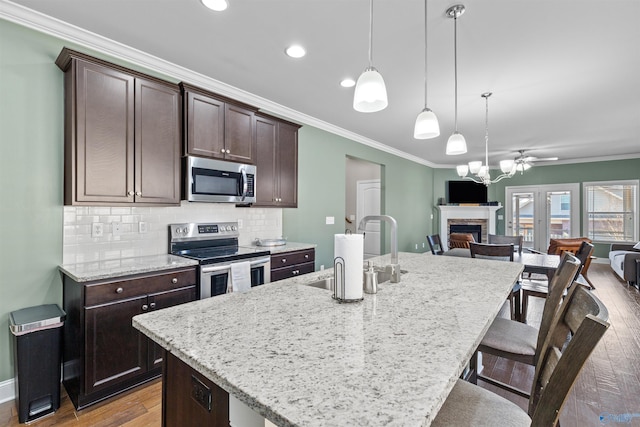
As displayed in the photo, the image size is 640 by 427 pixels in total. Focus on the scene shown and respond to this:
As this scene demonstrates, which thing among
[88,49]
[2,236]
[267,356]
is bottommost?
[267,356]

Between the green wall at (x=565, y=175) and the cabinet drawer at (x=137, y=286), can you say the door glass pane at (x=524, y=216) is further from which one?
the cabinet drawer at (x=137, y=286)

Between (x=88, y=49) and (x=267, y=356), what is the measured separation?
9.38 ft

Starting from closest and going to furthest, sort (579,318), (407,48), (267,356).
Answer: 1. (267,356)
2. (579,318)
3. (407,48)

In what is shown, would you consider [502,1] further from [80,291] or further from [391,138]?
[391,138]

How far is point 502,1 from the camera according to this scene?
1.98 metres

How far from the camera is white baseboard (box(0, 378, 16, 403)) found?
204 cm

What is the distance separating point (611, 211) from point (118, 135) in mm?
9995

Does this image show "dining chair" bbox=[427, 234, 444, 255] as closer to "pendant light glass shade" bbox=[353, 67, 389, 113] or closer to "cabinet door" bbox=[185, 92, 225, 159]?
"cabinet door" bbox=[185, 92, 225, 159]

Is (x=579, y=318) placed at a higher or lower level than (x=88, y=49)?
lower

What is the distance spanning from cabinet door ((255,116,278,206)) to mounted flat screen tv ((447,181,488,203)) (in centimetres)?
680

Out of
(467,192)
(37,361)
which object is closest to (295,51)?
(37,361)

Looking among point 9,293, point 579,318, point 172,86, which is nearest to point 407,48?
point 172,86

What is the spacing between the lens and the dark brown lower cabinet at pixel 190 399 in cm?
90

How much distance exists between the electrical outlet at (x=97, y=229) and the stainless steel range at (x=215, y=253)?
54 centimetres
